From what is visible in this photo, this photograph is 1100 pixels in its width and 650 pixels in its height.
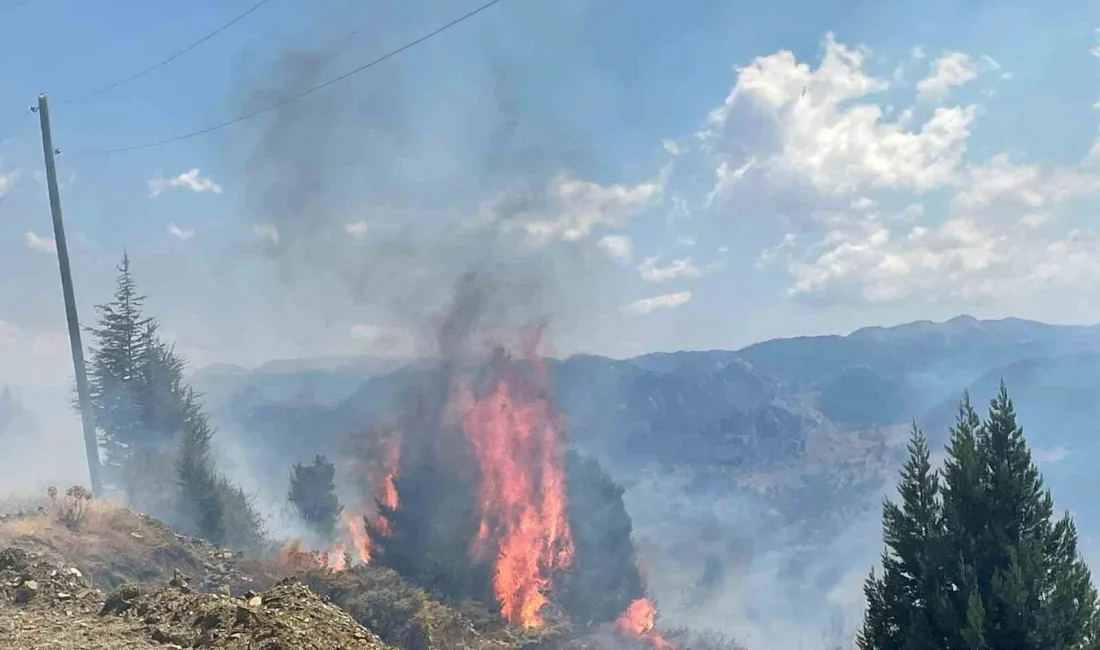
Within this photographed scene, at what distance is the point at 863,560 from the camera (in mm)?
131750

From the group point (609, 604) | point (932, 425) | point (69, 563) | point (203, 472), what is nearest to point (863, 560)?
point (932, 425)

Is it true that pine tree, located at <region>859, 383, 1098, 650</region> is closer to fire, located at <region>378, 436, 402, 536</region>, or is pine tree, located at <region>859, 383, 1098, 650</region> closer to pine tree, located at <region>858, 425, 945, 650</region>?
pine tree, located at <region>858, 425, 945, 650</region>

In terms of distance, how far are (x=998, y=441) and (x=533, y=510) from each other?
108ft

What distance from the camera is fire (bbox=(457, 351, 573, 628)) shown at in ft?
128

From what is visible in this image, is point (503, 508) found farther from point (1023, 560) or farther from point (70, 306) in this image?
point (1023, 560)

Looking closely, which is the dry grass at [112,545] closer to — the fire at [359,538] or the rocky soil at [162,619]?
the rocky soil at [162,619]

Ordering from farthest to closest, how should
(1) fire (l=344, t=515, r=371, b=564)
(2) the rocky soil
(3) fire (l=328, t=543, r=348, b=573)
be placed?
(1) fire (l=344, t=515, r=371, b=564) < (3) fire (l=328, t=543, r=348, b=573) < (2) the rocky soil

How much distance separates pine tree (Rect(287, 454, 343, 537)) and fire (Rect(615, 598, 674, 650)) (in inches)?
691

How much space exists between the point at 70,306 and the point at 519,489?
25661 millimetres

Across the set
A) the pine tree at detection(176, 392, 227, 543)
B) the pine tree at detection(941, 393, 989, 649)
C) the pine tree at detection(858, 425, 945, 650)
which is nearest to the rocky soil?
the pine tree at detection(858, 425, 945, 650)

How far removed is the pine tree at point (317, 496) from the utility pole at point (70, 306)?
14799 millimetres

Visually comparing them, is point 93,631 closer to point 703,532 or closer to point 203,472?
point 203,472

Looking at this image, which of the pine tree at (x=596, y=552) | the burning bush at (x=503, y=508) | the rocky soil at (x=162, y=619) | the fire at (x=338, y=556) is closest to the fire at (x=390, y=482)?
the burning bush at (x=503, y=508)

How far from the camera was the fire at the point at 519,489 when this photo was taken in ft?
128
